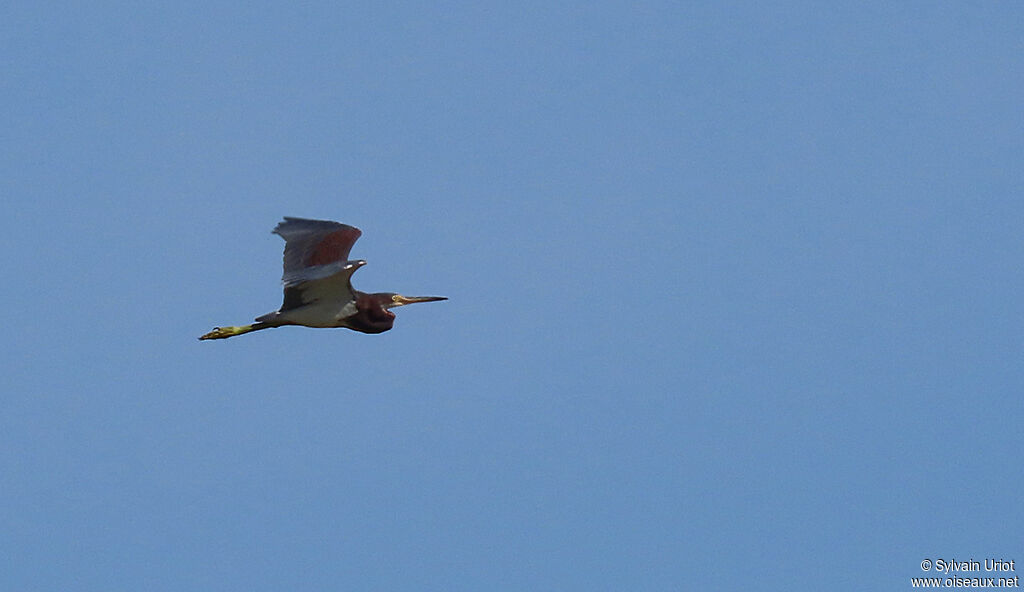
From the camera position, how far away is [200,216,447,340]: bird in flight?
25.6m

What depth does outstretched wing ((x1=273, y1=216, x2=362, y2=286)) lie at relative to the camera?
83.8ft

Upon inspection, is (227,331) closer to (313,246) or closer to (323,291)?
(323,291)

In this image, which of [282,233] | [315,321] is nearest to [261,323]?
[315,321]

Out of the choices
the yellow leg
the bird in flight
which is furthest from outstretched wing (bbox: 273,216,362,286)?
the yellow leg

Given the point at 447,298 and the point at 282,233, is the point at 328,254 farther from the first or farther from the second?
the point at 447,298

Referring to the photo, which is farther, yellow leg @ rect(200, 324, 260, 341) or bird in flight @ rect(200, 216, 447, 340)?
yellow leg @ rect(200, 324, 260, 341)

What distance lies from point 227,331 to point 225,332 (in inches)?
1.5

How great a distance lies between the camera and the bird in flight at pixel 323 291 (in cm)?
2559

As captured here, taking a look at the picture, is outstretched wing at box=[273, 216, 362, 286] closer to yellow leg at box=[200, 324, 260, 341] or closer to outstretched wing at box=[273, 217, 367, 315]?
outstretched wing at box=[273, 217, 367, 315]

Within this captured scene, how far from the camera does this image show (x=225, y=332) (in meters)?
28.7

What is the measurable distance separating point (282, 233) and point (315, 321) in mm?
2424

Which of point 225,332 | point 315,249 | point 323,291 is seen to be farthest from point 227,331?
point 315,249

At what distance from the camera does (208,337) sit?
29.0m

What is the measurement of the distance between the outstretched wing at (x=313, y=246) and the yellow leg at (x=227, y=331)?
2667 millimetres
